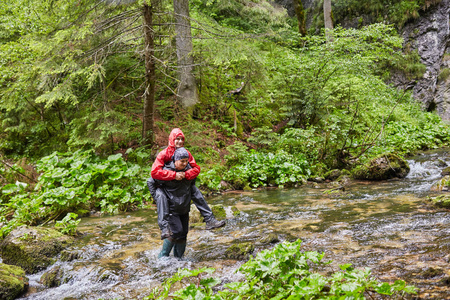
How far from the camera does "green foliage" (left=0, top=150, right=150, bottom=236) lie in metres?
6.53

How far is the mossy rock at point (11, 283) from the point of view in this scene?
3.49 m

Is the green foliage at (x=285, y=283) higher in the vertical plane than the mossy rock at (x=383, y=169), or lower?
higher

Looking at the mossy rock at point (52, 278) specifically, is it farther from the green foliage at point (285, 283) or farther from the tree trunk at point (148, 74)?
the tree trunk at point (148, 74)

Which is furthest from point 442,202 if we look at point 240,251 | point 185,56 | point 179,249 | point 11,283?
point 185,56

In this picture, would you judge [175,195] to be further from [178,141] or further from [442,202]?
[442,202]

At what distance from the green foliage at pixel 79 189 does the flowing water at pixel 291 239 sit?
0.58 m

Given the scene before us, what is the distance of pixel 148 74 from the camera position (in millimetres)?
8625

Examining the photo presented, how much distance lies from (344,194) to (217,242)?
4.17 m

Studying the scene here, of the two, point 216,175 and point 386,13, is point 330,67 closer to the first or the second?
point 216,175

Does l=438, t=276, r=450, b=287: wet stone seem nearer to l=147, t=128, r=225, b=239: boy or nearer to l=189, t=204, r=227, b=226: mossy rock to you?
l=147, t=128, r=225, b=239: boy

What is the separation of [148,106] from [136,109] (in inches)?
73.3

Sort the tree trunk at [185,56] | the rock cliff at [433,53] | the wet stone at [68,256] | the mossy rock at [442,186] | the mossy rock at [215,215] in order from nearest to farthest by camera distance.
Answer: the wet stone at [68,256] → the mossy rock at [215,215] → the mossy rock at [442,186] → the tree trunk at [185,56] → the rock cliff at [433,53]

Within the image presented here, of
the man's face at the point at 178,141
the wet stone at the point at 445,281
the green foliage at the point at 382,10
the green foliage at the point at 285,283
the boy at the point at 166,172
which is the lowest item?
the wet stone at the point at 445,281

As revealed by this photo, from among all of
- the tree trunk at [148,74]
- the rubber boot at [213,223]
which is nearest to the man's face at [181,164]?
the rubber boot at [213,223]
